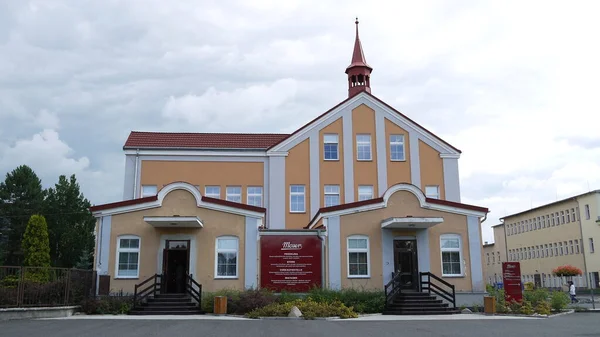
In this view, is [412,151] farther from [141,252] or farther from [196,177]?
[141,252]

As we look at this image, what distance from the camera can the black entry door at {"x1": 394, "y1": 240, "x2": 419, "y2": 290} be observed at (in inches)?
954

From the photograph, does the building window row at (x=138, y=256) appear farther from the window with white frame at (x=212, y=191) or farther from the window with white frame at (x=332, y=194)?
the window with white frame at (x=332, y=194)

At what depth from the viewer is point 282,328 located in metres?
15.5

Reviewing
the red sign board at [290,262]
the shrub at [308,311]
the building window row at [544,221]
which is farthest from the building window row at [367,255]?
the building window row at [544,221]

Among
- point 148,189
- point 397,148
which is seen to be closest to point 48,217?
point 148,189

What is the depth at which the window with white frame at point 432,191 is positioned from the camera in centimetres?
3341

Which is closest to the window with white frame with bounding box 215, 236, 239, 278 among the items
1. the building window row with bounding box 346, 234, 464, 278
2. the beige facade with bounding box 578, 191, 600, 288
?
the building window row with bounding box 346, 234, 464, 278

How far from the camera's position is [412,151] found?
111 feet

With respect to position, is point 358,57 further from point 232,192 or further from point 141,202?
point 141,202

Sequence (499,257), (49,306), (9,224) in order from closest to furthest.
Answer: (49,306) < (9,224) < (499,257)

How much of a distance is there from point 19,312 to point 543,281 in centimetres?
5245

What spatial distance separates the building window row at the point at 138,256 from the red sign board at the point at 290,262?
3.84 ft

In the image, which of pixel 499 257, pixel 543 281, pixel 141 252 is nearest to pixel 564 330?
pixel 141 252

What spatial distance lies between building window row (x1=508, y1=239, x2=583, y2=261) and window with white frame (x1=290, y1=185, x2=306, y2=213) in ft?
97.7
